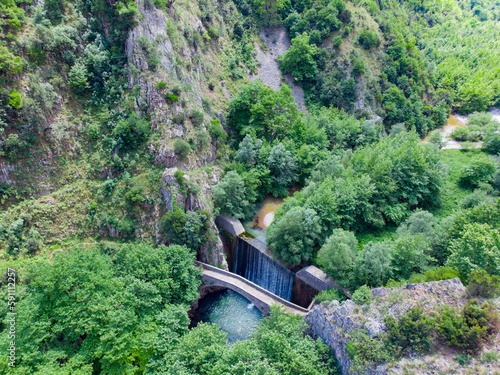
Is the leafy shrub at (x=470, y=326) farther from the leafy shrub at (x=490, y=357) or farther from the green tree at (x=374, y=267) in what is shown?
the green tree at (x=374, y=267)

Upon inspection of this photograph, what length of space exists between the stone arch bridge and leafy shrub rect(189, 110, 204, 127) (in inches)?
773

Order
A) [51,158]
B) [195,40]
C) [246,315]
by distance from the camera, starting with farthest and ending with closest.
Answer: [195,40] → [51,158] → [246,315]

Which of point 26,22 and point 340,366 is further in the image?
point 26,22

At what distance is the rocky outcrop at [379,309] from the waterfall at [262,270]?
36.2 feet

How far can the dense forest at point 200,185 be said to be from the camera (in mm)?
24703

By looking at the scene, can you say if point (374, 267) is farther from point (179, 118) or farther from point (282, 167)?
point (179, 118)

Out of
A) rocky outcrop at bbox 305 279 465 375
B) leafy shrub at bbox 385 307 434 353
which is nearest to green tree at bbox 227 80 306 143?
rocky outcrop at bbox 305 279 465 375

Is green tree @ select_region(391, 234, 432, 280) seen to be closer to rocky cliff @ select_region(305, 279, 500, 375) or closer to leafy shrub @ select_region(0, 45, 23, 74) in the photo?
rocky cliff @ select_region(305, 279, 500, 375)

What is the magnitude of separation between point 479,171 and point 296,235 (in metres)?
31.0

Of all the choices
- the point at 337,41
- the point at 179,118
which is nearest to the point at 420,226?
the point at 179,118

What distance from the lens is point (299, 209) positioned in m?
35.4

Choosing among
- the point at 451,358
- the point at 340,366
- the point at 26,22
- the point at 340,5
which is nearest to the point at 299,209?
the point at 340,366

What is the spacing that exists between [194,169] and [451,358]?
108 feet

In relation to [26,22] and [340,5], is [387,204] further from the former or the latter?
[26,22]
